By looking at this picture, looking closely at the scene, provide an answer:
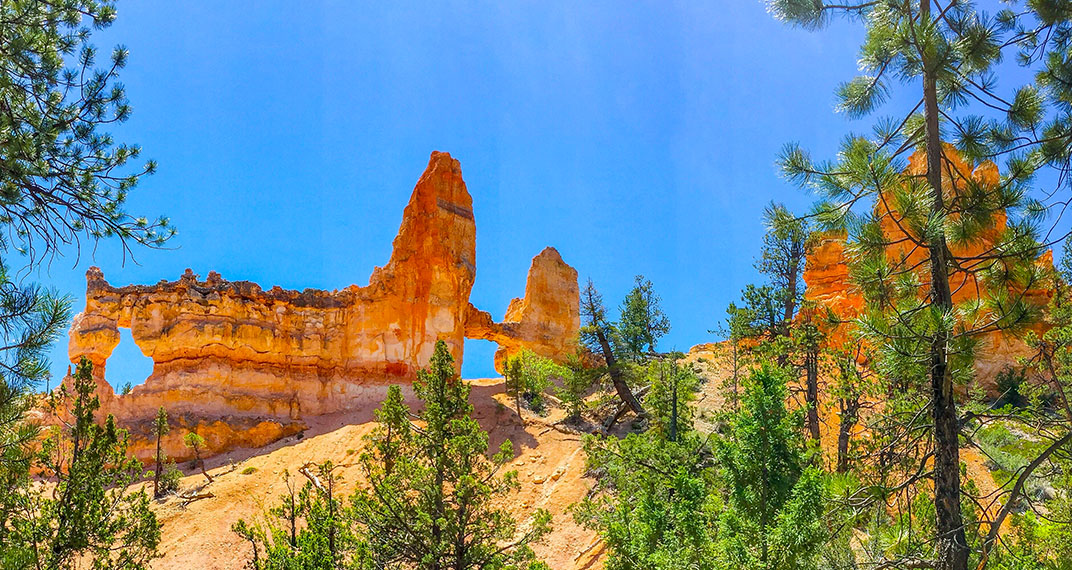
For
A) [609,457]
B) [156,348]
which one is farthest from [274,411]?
[609,457]

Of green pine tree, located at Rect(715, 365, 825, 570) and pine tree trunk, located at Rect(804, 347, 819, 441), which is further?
pine tree trunk, located at Rect(804, 347, 819, 441)

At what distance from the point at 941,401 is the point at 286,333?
1347 inches

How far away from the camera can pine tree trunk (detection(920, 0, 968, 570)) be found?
9.30 m

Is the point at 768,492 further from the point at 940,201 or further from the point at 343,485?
the point at 343,485

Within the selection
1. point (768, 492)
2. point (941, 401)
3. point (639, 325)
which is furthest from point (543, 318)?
point (941, 401)

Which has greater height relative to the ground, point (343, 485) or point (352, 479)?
point (352, 479)

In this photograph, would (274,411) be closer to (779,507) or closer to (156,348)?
(156,348)

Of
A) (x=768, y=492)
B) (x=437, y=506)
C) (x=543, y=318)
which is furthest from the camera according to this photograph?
(x=543, y=318)

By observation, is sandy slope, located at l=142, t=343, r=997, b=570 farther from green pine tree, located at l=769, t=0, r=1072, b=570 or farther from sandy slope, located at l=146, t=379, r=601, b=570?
green pine tree, located at l=769, t=0, r=1072, b=570

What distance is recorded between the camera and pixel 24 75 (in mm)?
9211

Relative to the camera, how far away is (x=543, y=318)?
48.5 metres

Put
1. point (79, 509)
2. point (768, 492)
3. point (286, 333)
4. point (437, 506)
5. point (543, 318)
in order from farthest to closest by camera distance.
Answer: point (543, 318), point (286, 333), point (437, 506), point (79, 509), point (768, 492)

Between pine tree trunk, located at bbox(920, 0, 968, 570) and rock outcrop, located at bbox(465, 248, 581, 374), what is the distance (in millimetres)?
35510

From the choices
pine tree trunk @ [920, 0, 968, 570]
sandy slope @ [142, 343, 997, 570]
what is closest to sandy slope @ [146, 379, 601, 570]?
sandy slope @ [142, 343, 997, 570]
